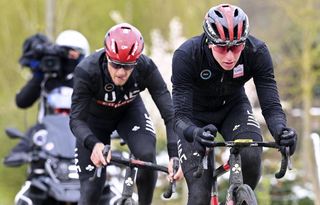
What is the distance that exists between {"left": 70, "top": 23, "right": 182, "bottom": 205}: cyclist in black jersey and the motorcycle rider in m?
3.06

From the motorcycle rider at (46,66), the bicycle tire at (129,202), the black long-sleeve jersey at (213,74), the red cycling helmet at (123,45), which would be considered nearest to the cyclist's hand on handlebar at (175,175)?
the black long-sleeve jersey at (213,74)

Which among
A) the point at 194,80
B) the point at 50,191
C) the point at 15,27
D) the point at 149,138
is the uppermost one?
the point at 15,27

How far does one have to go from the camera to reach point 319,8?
28188 mm

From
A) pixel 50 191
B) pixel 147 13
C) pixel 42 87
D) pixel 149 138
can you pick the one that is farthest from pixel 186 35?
pixel 149 138

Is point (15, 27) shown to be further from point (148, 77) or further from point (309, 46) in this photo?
point (148, 77)

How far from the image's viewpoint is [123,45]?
9.10m

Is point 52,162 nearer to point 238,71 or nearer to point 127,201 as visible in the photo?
point 127,201

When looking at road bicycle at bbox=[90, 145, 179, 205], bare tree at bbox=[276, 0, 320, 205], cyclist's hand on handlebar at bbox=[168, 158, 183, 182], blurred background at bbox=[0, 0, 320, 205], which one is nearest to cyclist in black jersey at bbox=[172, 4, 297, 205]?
cyclist's hand on handlebar at bbox=[168, 158, 183, 182]

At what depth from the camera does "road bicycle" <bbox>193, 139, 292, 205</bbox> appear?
7.97 m

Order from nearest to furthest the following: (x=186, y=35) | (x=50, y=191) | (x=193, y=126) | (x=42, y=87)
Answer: (x=193, y=126) < (x=50, y=191) < (x=42, y=87) < (x=186, y=35)

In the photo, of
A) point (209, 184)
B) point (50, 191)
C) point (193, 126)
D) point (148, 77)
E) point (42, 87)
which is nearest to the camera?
point (193, 126)

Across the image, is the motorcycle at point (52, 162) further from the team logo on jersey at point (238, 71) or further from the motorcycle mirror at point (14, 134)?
the team logo on jersey at point (238, 71)

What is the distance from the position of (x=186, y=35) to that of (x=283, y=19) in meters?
3.72

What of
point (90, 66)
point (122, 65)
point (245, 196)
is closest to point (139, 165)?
point (122, 65)
